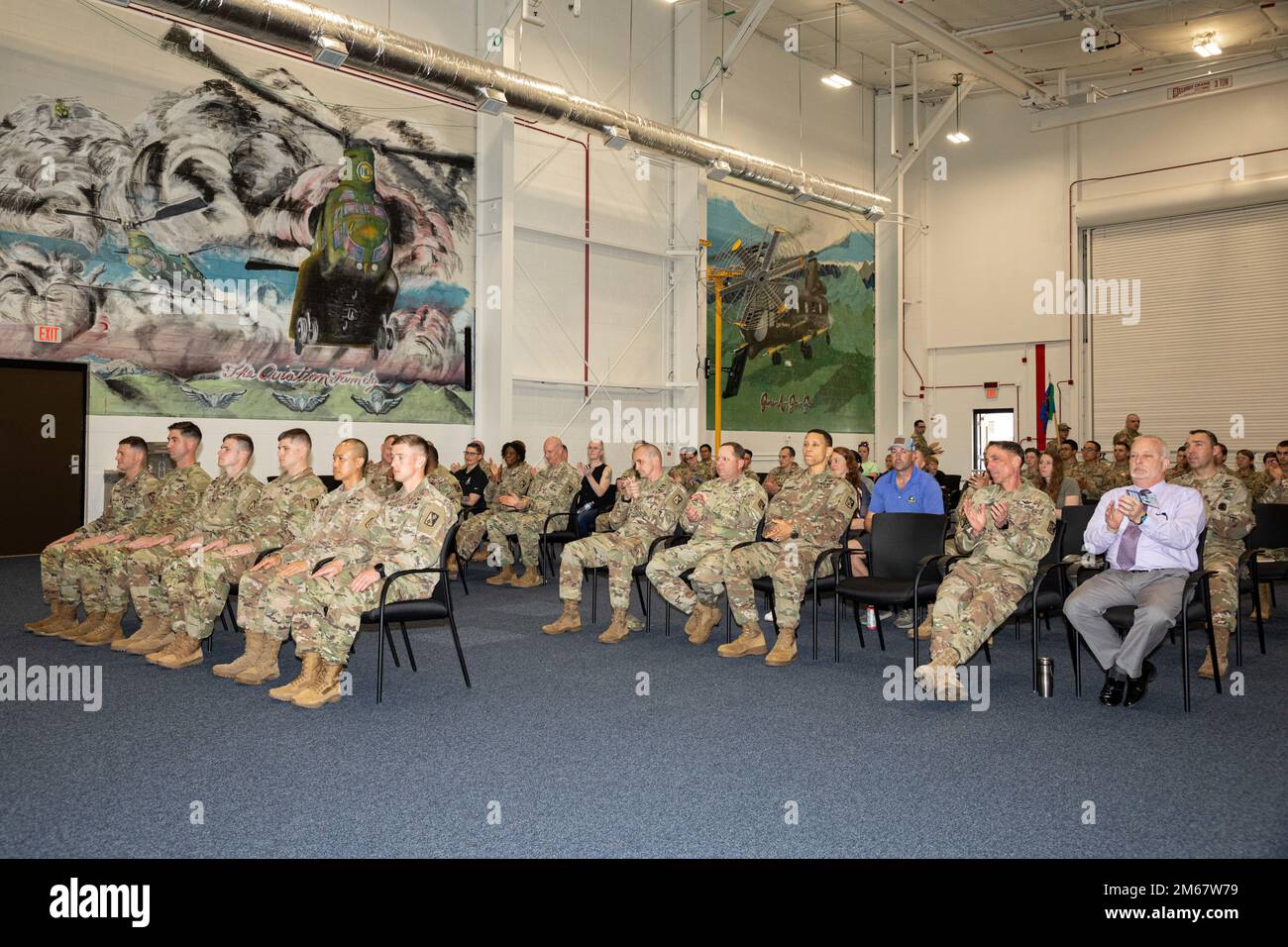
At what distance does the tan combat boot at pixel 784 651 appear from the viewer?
5.78 m

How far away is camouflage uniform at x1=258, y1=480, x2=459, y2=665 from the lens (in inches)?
190

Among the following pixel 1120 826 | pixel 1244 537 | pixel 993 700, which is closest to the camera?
pixel 1120 826

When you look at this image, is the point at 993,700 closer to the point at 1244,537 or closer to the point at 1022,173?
the point at 1244,537

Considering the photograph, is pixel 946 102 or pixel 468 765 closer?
pixel 468 765

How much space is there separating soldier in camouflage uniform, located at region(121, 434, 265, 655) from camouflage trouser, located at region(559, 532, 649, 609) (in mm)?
1962

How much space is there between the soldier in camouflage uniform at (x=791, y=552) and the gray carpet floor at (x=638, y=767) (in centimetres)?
29

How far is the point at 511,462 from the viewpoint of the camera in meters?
10.1

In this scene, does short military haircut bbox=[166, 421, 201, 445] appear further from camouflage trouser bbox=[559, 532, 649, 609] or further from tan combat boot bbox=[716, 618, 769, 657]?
tan combat boot bbox=[716, 618, 769, 657]

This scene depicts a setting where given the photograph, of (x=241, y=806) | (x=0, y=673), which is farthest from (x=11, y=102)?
(x=241, y=806)

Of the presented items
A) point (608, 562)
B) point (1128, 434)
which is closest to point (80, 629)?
point (608, 562)

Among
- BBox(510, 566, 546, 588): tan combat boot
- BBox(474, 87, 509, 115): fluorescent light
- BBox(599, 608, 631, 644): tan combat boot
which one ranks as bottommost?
BBox(599, 608, 631, 644): tan combat boot

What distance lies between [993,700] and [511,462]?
6114 millimetres

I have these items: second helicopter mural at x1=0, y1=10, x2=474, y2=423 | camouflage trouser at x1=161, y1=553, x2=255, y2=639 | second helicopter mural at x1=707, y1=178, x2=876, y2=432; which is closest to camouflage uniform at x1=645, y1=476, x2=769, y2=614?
camouflage trouser at x1=161, y1=553, x2=255, y2=639

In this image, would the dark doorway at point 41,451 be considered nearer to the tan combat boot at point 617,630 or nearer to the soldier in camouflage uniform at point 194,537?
the soldier in camouflage uniform at point 194,537
